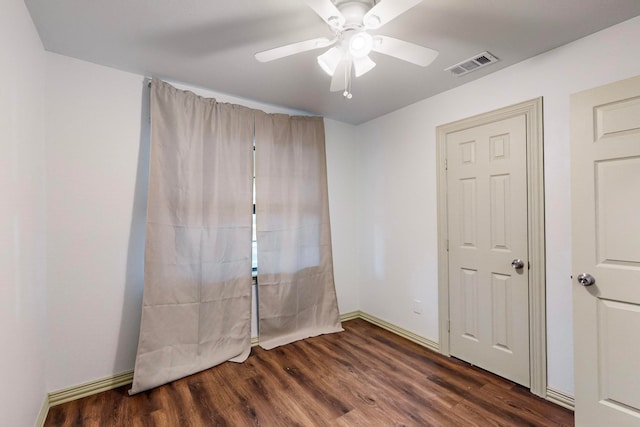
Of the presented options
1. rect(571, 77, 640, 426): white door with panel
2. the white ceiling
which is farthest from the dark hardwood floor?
the white ceiling

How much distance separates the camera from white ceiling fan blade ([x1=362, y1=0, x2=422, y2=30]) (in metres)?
1.23

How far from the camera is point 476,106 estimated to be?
97.1 inches

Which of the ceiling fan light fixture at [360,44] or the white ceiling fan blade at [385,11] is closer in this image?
the white ceiling fan blade at [385,11]

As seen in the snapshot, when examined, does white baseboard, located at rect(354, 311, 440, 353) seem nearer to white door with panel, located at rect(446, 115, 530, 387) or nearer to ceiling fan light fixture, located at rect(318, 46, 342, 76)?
white door with panel, located at rect(446, 115, 530, 387)

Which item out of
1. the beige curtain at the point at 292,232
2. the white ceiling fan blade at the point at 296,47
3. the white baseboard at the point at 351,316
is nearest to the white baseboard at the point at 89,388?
the beige curtain at the point at 292,232

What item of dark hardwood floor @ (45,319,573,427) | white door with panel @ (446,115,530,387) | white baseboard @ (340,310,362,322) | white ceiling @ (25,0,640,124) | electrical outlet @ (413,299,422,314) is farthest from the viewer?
white baseboard @ (340,310,362,322)

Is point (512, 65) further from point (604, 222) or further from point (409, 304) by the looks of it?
point (409, 304)

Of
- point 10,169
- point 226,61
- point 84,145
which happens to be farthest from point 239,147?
point 10,169

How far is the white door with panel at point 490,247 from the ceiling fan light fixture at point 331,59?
4.86ft

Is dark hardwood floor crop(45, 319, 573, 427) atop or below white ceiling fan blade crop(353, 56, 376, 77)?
below

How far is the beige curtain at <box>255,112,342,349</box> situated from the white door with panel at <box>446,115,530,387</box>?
52.4 inches

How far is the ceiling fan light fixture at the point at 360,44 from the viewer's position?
4.80ft

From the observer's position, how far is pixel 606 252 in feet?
5.49

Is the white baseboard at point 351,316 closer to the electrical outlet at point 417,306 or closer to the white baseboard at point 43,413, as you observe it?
the electrical outlet at point 417,306
